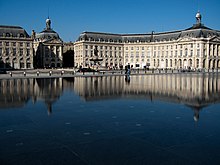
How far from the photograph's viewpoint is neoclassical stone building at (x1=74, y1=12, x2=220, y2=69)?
103 m

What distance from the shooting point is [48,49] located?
115 m

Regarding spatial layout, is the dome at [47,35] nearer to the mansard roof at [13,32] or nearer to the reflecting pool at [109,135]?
the mansard roof at [13,32]

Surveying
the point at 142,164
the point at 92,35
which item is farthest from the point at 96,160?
the point at 92,35

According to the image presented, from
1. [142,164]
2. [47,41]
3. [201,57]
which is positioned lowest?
[142,164]

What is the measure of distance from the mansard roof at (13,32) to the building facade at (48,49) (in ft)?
57.1

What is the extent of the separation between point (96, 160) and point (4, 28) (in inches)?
3842

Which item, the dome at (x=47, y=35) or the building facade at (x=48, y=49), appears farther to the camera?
the dome at (x=47, y=35)

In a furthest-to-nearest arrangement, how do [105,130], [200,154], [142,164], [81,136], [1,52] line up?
1. [1,52]
2. [105,130]
3. [81,136]
4. [200,154]
5. [142,164]

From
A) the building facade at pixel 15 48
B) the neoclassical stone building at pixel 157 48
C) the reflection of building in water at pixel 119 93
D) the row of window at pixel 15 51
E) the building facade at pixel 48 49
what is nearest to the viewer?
the reflection of building in water at pixel 119 93

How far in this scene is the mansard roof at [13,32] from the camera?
9206cm

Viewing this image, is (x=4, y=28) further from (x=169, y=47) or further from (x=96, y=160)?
(x=96, y=160)

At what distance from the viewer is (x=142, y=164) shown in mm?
5609

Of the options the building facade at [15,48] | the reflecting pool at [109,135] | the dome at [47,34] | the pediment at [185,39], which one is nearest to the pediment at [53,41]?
the dome at [47,34]

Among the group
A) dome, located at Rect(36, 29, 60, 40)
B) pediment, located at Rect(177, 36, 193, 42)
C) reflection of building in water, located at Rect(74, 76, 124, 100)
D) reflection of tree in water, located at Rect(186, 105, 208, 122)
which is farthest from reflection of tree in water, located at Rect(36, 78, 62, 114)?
dome, located at Rect(36, 29, 60, 40)
